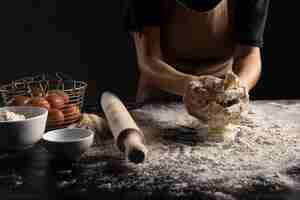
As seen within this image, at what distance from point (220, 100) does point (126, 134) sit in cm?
27

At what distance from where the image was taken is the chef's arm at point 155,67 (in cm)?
137

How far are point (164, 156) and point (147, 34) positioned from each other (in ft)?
2.17

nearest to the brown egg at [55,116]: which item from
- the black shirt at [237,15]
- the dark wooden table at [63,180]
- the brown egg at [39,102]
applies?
the brown egg at [39,102]

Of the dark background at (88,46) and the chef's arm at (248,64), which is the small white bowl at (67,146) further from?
the dark background at (88,46)

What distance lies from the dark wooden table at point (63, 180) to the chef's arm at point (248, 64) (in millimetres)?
563

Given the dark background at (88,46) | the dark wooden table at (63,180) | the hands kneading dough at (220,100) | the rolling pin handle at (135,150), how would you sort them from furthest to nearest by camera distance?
the dark background at (88,46) < the hands kneading dough at (220,100) < the rolling pin handle at (135,150) < the dark wooden table at (63,180)

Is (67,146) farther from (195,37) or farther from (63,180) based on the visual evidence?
(195,37)

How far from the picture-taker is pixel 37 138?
1017 millimetres

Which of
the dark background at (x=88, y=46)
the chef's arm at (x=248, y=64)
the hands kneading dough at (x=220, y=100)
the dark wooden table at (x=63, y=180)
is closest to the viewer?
the dark wooden table at (x=63, y=180)

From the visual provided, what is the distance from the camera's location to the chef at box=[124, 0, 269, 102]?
60.1 inches

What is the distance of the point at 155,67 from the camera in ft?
4.87

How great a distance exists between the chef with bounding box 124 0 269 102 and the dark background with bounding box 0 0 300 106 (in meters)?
0.73

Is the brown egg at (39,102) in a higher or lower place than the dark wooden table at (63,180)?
higher

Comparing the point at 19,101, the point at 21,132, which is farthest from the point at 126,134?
the point at 19,101
